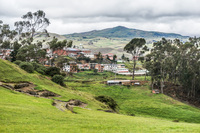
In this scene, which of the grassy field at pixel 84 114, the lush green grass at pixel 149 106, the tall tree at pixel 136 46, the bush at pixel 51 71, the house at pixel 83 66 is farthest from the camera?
the house at pixel 83 66

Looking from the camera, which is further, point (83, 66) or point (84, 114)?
point (83, 66)

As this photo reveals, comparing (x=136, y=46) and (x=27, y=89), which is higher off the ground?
(x=136, y=46)

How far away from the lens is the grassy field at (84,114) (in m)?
17.3

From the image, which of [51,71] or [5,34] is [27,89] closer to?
[51,71]

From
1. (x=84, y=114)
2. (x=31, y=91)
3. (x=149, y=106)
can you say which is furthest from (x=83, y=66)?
(x=84, y=114)

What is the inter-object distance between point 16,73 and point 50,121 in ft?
95.4

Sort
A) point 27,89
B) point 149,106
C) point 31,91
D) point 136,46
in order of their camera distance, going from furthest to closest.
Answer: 1. point 136,46
2. point 149,106
3. point 27,89
4. point 31,91

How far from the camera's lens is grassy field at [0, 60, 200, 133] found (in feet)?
56.8

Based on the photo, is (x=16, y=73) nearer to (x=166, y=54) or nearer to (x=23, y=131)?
(x=23, y=131)

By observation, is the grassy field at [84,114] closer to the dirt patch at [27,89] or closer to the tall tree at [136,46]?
the dirt patch at [27,89]

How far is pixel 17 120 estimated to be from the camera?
56.1 ft

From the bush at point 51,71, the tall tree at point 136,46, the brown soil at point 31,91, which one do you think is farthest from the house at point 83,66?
the brown soil at point 31,91

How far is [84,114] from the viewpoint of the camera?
25.8m

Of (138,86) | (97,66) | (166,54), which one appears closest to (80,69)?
(97,66)
